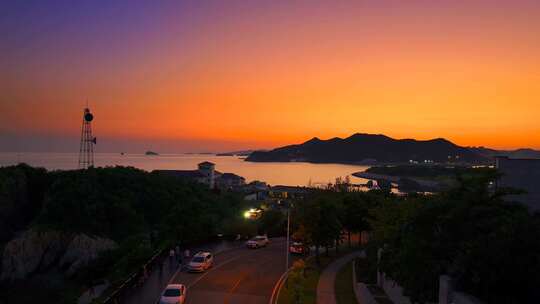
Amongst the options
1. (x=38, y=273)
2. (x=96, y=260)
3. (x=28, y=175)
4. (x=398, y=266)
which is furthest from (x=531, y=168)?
(x=28, y=175)

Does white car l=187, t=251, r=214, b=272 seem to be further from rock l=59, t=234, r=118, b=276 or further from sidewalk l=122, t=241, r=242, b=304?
rock l=59, t=234, r=118, b=276

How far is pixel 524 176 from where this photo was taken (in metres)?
31.1

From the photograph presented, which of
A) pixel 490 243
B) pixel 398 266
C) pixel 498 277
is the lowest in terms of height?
pixel 398 266

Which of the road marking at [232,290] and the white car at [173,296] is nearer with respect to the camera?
the white car at [173,296]

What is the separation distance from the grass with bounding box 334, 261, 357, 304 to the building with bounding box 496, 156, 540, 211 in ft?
45.4

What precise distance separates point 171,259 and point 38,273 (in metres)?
26.3

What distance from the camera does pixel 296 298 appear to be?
24625mm

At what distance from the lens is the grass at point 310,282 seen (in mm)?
26864

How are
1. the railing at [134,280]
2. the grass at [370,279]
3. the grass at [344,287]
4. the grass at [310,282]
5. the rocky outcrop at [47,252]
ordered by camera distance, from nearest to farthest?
the railing at [134,280] → the grass at [370,279] → the grass at [310,282] → the grass at [344,287] → the rocky outcrop at [47,252]

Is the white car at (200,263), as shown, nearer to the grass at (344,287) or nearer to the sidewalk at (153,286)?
the sidewalk at (153,286)

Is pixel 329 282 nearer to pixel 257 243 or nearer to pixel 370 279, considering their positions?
pixel 370 279

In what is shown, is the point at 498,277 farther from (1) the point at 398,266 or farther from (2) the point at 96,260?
(2) the point at 96,260

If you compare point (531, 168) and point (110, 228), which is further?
point (110, 228)

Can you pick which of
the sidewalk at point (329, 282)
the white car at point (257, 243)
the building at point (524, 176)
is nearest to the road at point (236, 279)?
the white car at point (257, 243)
